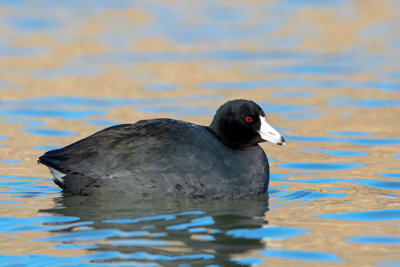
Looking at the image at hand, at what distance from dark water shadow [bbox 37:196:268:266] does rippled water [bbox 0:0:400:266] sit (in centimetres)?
2

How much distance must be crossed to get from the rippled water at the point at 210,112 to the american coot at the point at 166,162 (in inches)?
6.7

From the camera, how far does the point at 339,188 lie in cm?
922

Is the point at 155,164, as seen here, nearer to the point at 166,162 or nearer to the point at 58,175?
the point at 166,162

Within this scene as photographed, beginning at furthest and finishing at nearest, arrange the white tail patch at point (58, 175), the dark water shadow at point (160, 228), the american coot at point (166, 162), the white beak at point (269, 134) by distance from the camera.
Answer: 1. the white beak at point (269, 134)
2. the white tail patch at point (58, 175)
3. the american coot at point (166, 162)
4. the dark water shadow at point (160, 228)

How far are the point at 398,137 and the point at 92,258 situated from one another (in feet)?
22.0

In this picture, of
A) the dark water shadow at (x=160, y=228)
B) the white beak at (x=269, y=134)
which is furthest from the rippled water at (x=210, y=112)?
the white beak at (x=269, y=134)

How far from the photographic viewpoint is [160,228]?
24.3 feet

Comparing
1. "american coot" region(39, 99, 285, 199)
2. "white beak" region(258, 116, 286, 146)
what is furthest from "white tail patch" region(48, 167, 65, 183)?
"white beak" region(258, 116, 286, 146)

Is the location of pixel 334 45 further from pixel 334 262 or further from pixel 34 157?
pixel 334 262

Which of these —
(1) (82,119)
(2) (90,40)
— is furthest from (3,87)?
(2) (90,40)

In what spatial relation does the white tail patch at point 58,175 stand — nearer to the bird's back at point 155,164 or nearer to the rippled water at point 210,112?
the bird's back at point 155,164

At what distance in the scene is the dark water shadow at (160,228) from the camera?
21.5 ft

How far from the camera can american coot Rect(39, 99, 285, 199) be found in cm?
832

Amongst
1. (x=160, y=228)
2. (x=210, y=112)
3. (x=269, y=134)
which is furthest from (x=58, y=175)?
(x=210, y=112)
